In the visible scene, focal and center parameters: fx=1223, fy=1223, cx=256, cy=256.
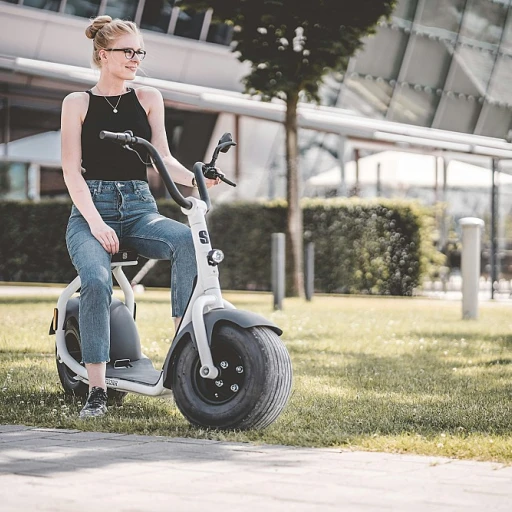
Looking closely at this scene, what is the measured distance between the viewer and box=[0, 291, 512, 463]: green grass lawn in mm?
5043

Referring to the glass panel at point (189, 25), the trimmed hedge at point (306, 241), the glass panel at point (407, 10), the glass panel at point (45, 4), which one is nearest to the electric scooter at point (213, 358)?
the trimmed hedge at point (306, 241)

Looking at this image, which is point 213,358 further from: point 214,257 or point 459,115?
point 459,115

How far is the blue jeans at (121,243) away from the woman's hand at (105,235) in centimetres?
4

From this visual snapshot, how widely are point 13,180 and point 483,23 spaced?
41.6 feet

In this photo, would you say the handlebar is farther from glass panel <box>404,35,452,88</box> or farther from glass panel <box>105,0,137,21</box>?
glass panel <box>404,35,452,88</box>

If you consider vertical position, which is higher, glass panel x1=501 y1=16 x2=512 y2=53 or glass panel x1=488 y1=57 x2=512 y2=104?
glass panel x1=501 y1=16 x2=512 y2=53

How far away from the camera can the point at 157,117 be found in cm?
595

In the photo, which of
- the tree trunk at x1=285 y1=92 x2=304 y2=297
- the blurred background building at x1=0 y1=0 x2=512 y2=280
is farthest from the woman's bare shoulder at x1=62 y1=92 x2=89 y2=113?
the blurred background building at x1=0 y1=0 x2=512 y2=280

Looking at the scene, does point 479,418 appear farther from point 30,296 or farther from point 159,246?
point 30,296

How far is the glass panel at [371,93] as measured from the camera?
28.5m

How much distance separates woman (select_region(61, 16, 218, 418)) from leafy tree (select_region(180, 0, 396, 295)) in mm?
10653

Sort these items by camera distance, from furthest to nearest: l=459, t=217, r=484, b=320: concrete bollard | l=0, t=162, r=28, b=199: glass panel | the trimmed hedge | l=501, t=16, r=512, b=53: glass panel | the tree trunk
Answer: l=501, t=16, r=512, b=53: glass panel < l=0, t=162, r=28, b=199: glass panel < the trimmed hedge < the tree trunk < l=459, t=217, r=484, b=320: concrete bollard

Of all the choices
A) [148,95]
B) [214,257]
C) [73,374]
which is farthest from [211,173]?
[73,374]

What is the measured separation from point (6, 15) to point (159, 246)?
1987cm
